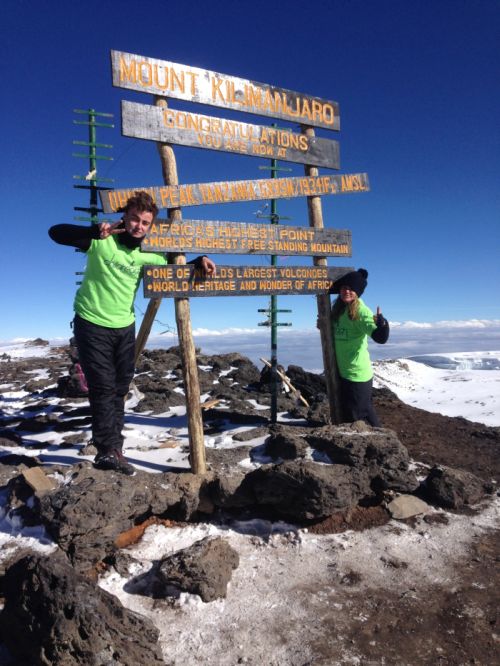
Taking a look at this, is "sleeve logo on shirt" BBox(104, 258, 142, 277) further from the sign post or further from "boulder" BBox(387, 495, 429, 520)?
"boulder" BBox(387, 495, 429, 520)

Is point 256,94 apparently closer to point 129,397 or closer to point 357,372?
point 357,372

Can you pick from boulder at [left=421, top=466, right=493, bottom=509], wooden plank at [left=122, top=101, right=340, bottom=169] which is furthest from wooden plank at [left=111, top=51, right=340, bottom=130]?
boulder at [left=421, top=466, right=493, bottom=509]

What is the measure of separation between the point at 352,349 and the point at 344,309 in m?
0.58

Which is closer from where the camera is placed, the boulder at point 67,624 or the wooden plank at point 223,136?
the boulder at point 67,624

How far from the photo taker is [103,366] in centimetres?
442

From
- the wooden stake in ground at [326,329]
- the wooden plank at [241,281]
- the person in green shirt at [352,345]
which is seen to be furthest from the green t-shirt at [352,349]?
the wooden plank at [241,281]

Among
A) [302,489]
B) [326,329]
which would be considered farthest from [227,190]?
[302,489]

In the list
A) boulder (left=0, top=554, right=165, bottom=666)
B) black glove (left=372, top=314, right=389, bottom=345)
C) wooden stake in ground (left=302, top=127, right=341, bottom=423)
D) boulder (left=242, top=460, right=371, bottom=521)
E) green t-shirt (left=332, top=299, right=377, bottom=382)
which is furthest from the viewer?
wooden stake in ground (left=302, top=127, right=341, bottom=423)

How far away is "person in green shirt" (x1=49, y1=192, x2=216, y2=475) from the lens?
4.30 metres

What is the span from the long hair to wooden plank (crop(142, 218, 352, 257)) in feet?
2.36

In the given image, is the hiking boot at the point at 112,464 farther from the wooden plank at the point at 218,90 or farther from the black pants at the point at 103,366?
the wooden plank at the point at 218,90

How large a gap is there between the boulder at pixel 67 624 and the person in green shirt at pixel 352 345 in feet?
13.5

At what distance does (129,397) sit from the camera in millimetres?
9000

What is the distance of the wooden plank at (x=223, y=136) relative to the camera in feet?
15.2
